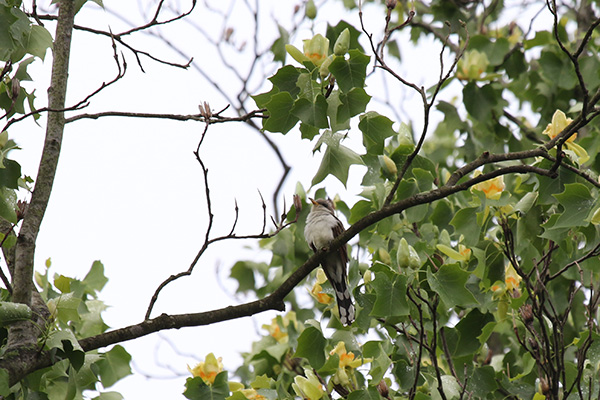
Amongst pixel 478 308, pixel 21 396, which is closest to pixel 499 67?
pixel 478 308

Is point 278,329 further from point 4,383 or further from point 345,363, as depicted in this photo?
point 4,383

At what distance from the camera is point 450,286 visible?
3.36m

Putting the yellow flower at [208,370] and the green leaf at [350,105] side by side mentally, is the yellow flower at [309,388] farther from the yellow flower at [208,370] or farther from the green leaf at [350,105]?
the green leaf at [350,105]

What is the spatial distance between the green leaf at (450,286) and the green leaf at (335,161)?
0.69 metres

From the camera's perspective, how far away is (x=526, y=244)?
155 inches

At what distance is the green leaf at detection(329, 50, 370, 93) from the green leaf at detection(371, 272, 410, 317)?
38.4 inches

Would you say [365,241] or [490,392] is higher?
[365,241]

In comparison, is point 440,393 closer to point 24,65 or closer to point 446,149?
point 24,65

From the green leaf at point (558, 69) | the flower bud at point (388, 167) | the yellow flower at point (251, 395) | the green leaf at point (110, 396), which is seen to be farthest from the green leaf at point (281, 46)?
the green leaf at point (110, 396)

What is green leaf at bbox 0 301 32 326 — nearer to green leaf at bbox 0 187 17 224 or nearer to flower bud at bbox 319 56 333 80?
green leaf at bbox 0 187 17 224

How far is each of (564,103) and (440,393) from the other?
4.08m

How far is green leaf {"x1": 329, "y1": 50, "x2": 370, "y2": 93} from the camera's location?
9.77 ft

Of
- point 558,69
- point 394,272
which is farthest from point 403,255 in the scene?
point 558,69

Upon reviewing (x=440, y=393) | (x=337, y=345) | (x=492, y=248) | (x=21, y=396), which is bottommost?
(x=21, y=396)
